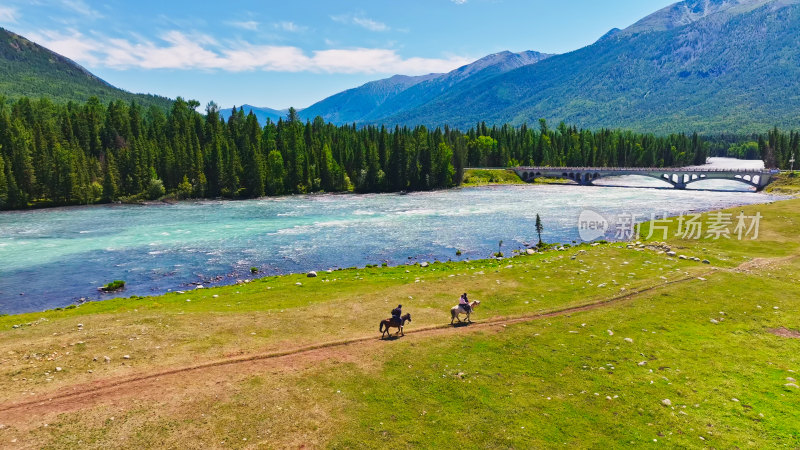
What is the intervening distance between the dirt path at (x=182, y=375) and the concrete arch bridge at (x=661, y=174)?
164 m

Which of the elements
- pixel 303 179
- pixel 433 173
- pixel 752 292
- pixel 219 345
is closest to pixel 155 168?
pixel 303 179

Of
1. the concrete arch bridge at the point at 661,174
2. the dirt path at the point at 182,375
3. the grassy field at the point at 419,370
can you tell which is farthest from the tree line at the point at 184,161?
the dirt path at the point at 182,375

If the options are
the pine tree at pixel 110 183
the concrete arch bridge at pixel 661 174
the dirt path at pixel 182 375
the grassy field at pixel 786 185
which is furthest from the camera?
the concrete arch bridge at pixel 661 174

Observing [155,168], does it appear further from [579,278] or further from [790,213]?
[790,213]

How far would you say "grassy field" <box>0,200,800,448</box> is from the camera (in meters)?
15.4

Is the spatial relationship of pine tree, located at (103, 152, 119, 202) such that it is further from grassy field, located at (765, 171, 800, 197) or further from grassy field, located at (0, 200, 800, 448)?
grassy field, located at (765, 171, 800, 197)

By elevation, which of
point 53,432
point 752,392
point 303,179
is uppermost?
point 303,179

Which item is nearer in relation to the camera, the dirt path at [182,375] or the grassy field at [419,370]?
the grassy field at [419,370]

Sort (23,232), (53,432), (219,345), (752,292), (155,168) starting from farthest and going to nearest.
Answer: (155,168), (23,232), (752,292), (219,345), (53,432)

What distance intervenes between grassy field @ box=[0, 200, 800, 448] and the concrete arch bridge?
144m

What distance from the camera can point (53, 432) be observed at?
14.9 metres

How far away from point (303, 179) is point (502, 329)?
130m

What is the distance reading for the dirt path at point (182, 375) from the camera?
16453 millimetres

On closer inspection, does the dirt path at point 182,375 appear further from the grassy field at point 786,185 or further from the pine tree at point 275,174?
the grassy field at point 786,185
